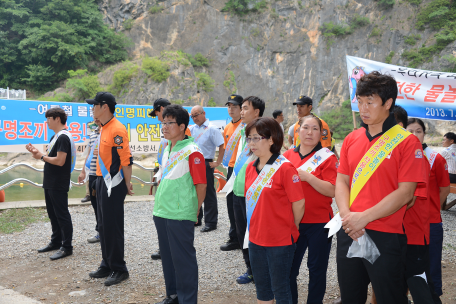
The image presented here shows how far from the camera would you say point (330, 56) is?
33.7 metres

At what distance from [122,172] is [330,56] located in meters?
33.0

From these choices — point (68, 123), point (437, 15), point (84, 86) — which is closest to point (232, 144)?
point (68, 123)

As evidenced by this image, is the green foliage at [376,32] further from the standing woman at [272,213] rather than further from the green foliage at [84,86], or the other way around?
the standing woman at [272,213]

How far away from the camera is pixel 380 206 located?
1.96 meters

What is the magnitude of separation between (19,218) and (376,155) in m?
5.97

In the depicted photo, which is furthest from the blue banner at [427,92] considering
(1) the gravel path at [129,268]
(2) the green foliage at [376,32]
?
(2) the green foliage at [376,32]

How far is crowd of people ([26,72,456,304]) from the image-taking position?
2.00 meters

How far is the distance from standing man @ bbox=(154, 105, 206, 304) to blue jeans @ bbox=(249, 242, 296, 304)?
0.71m

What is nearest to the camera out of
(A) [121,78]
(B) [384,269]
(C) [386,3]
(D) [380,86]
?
(B) [384,269]

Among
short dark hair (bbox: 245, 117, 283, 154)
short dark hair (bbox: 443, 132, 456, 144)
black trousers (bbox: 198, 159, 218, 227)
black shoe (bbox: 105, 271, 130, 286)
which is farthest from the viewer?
short dark hair (bbox: 443, 132, 456, 144)

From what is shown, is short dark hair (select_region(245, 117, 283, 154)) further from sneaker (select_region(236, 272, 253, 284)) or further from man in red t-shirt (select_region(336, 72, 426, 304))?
sneaker (select_region(236, 272, 253, 284))

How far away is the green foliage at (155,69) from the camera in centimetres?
2650

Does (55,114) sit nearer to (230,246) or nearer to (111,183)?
(111,183)

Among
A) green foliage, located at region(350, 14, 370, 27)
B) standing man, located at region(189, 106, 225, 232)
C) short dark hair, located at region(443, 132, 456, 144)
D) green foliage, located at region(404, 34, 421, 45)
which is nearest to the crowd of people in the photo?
standing man, located at region(189, 106, 225, 232)
